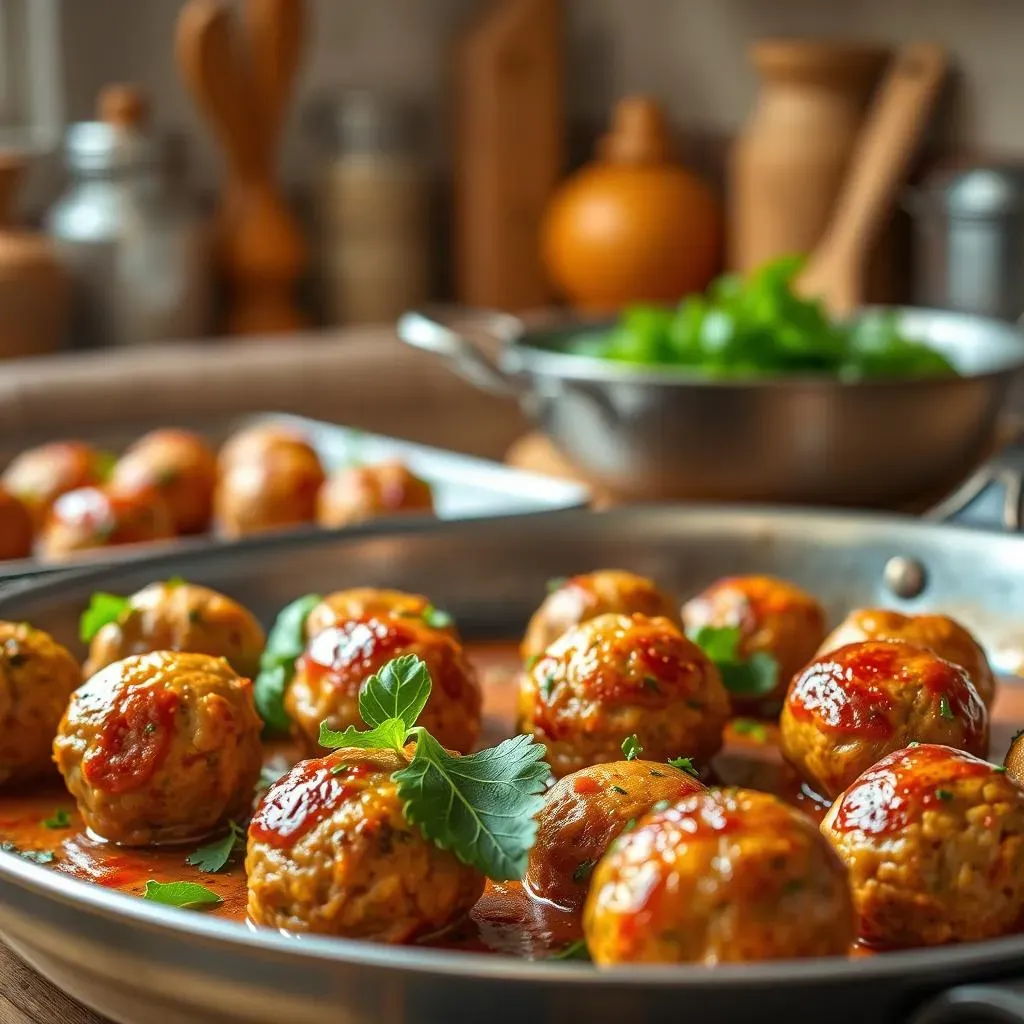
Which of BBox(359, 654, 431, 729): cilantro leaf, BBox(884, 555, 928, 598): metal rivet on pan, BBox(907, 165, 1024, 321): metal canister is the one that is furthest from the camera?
BBox(907, 165, 1024, 321): metal canister

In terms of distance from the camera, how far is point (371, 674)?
126 cm

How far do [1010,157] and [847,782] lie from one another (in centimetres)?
276

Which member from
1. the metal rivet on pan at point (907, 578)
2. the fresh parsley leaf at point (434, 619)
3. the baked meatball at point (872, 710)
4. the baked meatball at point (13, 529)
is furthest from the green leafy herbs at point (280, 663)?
the baked meatball at point (13, 529)

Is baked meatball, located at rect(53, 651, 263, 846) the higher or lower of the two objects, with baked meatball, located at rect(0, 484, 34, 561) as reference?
higher

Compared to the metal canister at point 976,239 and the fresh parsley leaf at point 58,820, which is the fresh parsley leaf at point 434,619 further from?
the metal canister at point 976,239

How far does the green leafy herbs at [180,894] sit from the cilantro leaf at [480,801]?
199 millimetres

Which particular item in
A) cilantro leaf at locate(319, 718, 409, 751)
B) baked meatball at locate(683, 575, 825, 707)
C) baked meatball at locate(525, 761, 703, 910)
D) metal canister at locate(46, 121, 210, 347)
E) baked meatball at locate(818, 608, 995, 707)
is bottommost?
metal canister at locate(46, 121, 210, 347)

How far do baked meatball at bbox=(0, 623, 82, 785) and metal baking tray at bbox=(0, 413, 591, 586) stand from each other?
1.00 ft

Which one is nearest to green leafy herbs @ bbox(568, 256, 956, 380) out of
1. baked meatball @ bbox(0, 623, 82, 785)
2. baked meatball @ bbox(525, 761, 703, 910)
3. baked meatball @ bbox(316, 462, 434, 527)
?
baked meatball @ bbox(316, 462, 434, 527)

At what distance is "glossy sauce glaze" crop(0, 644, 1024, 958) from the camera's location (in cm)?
98

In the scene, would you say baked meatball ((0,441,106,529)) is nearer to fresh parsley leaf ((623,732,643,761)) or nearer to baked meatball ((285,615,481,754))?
baked meatball ((285,615,481,754))

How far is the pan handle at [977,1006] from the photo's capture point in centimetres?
70

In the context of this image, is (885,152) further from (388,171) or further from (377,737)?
(377,737)

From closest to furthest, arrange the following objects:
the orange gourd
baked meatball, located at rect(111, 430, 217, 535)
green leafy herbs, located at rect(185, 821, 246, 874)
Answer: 1. green leafy herbs, located at rect(185, 821, 246, 874)
2. baked meatball, located at rect(111, 430, 217, 535)
3. the orange gourd
